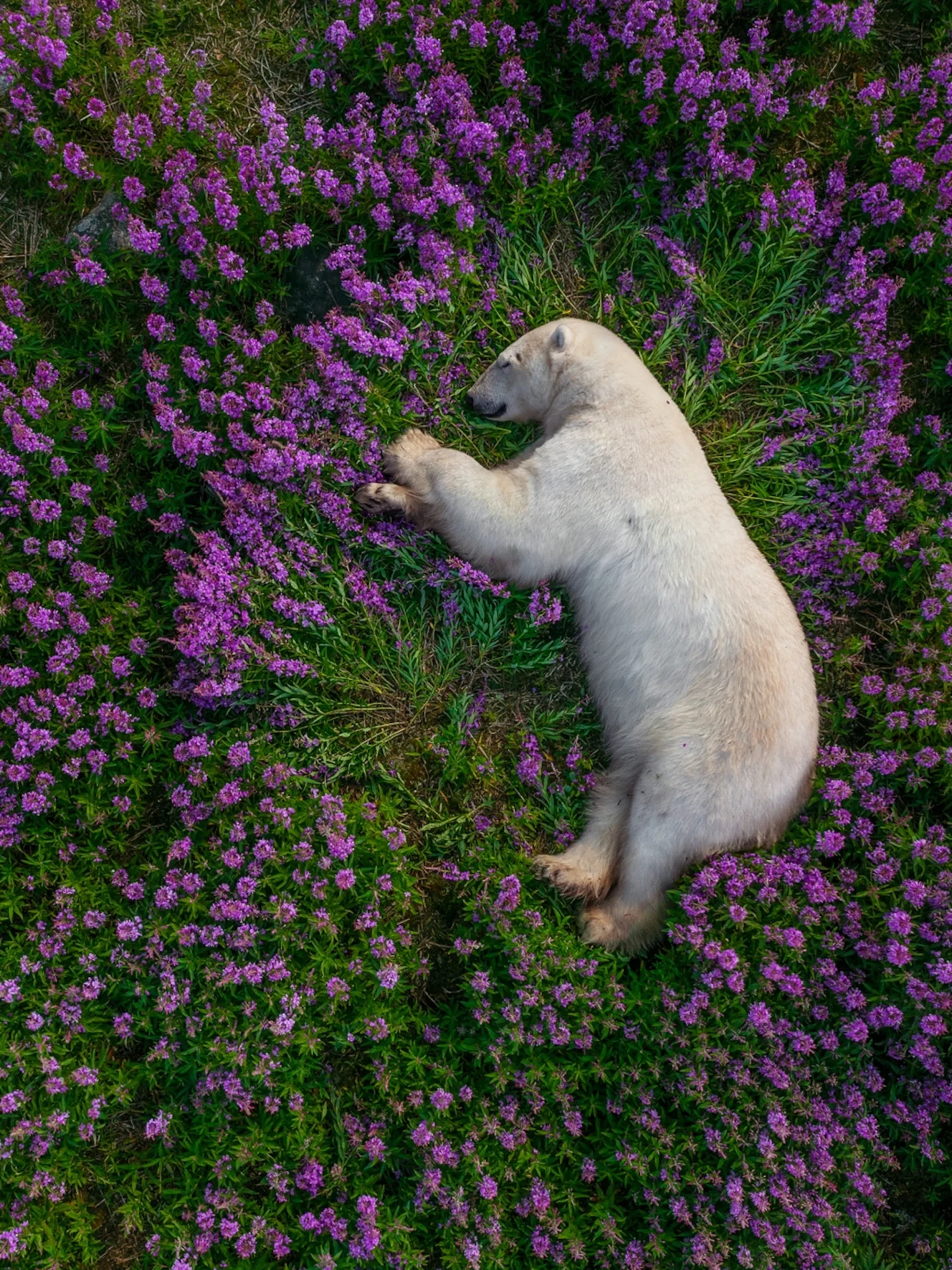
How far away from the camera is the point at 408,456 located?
4887 mm

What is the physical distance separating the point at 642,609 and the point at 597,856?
1.52 m

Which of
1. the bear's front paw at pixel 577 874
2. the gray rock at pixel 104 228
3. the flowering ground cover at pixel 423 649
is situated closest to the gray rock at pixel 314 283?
the flowering ground cover at pixel 423 649

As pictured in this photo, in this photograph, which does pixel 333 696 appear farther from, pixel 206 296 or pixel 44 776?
pixel 206 296

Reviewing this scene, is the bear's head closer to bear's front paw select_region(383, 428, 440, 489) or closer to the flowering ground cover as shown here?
the flowering ground cover

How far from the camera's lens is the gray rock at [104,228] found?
4957 mm

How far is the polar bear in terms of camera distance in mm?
4273

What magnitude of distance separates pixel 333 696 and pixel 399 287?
8.39 ft

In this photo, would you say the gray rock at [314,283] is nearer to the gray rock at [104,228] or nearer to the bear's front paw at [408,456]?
the bear's front paw at [408,456]

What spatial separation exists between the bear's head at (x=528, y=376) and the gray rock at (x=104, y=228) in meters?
2.40

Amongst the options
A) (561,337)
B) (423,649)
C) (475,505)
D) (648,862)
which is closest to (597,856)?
(648,862)

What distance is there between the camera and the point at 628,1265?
3904mm

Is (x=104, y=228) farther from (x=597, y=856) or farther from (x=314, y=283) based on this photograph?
(x=597, y=856)

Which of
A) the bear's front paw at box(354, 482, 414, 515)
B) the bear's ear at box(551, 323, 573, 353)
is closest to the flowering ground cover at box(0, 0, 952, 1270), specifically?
the bear's front paw at box(354, 482, 414, 515)

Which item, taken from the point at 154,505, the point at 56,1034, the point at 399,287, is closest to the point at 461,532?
the point at 399,287
